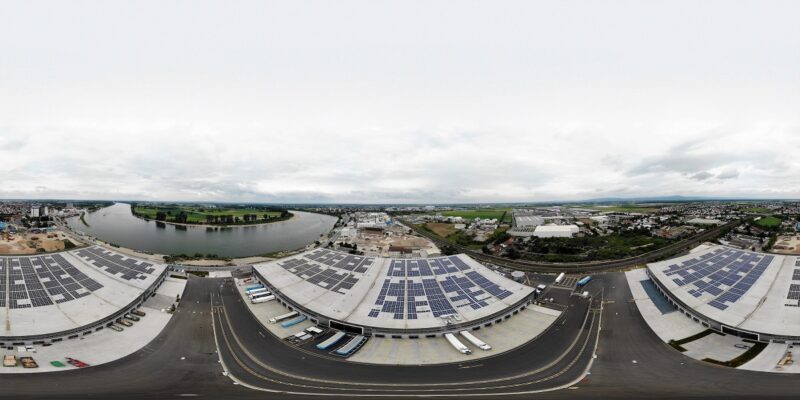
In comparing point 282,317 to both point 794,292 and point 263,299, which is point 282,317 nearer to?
point 263,299

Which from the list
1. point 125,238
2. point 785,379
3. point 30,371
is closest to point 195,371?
point 30,371

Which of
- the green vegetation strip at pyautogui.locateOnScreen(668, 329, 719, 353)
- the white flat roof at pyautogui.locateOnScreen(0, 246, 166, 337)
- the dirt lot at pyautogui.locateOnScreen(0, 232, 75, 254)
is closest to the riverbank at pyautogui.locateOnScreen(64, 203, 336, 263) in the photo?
the dirt lot at pyautogui.locateOnScreen(0, 232, 75, 254)

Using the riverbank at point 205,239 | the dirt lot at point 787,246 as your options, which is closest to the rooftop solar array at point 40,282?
the riverbank at point 205,239

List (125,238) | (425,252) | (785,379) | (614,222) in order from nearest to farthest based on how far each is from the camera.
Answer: (785,379) → (425,252) → (125,238) → (614,222)

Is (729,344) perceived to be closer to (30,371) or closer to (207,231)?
(30,371)

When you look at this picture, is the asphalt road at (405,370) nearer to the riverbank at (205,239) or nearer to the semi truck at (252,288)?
the semi truck at (252,288)

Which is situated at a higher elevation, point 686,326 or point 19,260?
point 19,260
